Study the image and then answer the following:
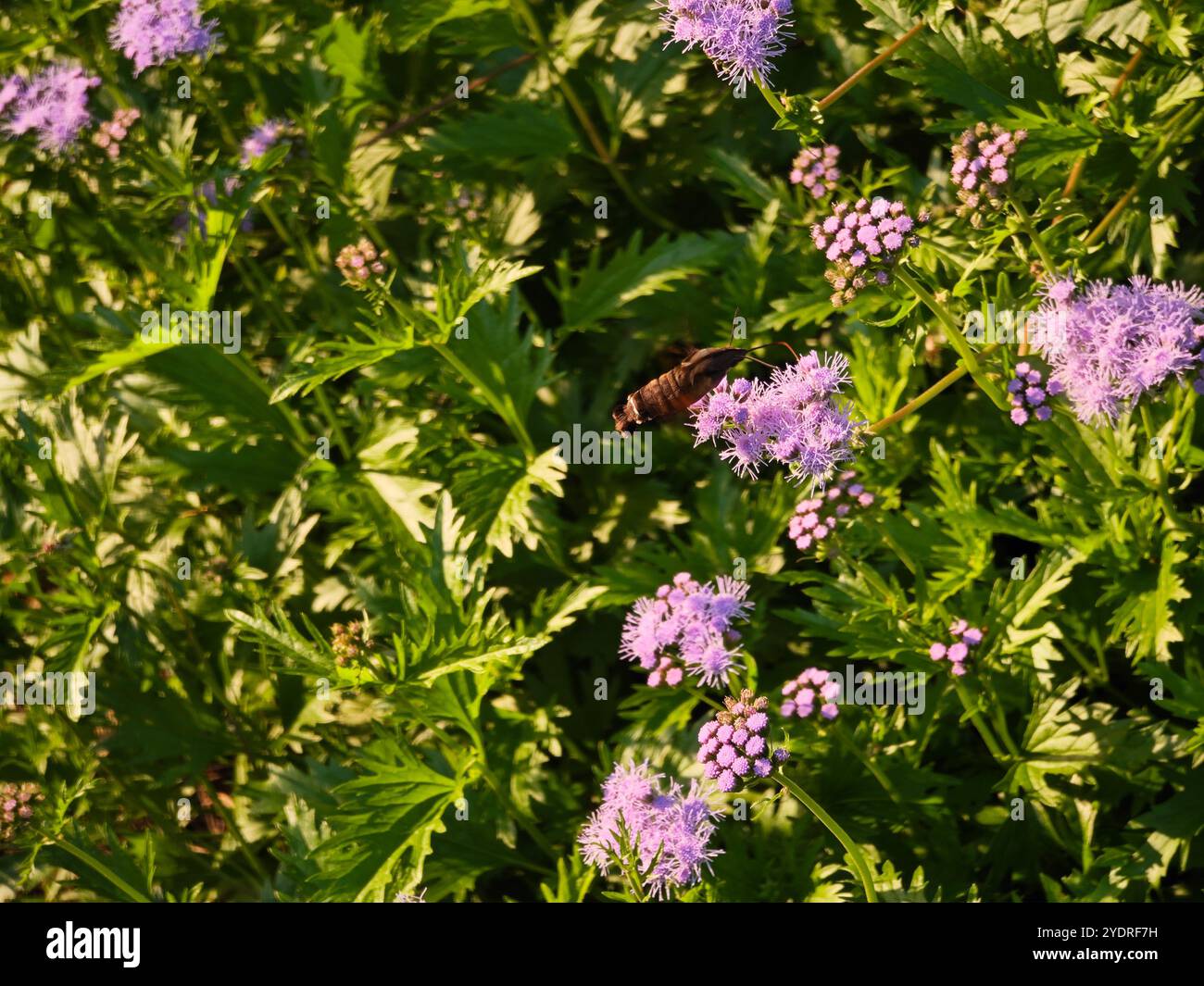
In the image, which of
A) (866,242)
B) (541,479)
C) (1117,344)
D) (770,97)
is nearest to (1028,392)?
(1117,344)

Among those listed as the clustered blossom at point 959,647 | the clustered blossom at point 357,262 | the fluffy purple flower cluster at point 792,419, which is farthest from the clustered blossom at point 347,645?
the clustered blossom at point 959,647

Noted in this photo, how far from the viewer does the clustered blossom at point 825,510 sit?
3.62 m

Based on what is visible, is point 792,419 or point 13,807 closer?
point 792,419

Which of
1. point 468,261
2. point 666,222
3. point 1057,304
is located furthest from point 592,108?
point 1057,304

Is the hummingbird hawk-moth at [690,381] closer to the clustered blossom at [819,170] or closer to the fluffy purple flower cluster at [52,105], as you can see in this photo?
the clustered blossom at [819,170]

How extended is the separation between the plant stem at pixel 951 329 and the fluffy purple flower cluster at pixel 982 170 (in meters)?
0.34

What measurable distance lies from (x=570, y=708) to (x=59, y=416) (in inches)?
100.0

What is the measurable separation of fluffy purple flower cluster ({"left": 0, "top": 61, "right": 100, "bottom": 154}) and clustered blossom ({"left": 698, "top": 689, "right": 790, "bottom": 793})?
4.03 m

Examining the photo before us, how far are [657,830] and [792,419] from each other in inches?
49.1

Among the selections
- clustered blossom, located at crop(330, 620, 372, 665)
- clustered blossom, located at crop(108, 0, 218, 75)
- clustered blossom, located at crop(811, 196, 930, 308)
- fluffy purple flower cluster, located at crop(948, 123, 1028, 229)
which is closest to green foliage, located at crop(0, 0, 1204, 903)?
clustered blossom, located at crop(330, 620, 372, 665)

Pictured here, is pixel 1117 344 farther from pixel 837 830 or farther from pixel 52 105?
pixel 52 105

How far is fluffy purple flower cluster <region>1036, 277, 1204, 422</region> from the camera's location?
3229 mm

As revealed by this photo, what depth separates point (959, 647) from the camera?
11.9ft

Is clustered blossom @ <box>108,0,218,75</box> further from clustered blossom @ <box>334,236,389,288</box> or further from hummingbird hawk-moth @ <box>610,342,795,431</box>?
hummingbird hawk-moth @ <box>610,342,795,431</box>
